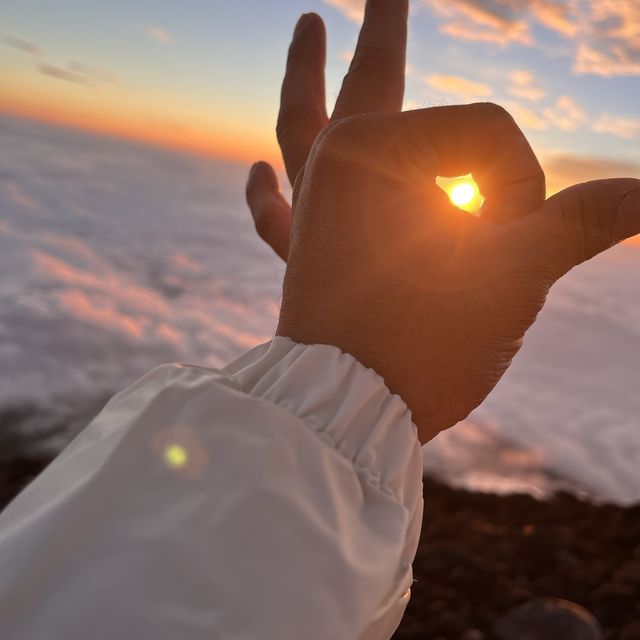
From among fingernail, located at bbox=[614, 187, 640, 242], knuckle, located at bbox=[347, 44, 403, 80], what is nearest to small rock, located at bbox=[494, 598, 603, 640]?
fingernail, located at bbox=[614, 187, 640, 242]

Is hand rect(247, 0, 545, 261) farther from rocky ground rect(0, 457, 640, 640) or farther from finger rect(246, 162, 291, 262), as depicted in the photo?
rocky ground rect(0, 457, 640, 640)

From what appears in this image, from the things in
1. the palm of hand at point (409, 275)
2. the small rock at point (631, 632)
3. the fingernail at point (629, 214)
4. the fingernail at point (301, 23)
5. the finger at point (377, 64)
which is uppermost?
the fingernail at point (301, 23)

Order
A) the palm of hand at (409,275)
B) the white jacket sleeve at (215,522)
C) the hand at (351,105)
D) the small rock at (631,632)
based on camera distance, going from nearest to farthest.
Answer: the white jacket sleeve at (215,522) → the palm of hand at (409,275) → the hand at (351,105) → the small rock at (631,632)

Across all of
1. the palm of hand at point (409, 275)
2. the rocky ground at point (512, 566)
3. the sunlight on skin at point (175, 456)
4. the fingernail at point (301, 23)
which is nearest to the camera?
the sunlight on skin at point (175, 456)

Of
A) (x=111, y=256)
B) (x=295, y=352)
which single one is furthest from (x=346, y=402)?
(x=111, y=256)

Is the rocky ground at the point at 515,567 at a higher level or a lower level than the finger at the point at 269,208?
lower

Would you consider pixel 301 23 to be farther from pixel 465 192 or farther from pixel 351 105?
pixel 465 192

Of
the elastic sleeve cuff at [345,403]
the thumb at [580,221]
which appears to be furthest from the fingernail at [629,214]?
the elastic sleeve cuff at [345,403]

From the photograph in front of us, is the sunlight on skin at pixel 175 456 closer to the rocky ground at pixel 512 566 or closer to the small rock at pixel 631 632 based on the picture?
the rocky ground at pixel 512 566

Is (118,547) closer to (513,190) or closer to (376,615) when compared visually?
(376,615)
